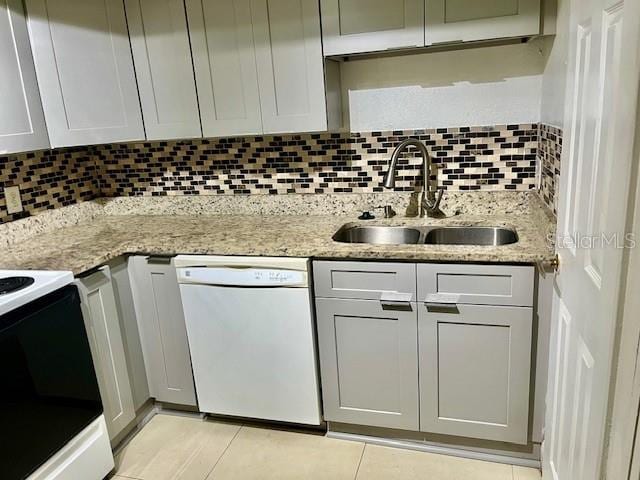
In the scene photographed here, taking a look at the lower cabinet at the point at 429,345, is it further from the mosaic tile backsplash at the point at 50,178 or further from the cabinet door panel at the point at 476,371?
the mosaic tile backsplash at the point at 50,178

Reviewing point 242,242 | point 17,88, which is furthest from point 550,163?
point 17,88

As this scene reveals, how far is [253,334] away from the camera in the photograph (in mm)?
2082

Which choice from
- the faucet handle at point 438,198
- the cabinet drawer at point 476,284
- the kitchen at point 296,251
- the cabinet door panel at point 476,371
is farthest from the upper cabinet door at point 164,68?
the cabinet door panel at point 476,371

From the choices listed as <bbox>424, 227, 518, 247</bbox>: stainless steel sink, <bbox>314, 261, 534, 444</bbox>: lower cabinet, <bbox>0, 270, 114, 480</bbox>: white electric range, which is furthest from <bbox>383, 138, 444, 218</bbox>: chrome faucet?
<bbox>0, 270, 114, 480</bbox>: white electric range

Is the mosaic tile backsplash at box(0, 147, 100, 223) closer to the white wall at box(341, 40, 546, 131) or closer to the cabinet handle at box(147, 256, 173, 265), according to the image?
the cabinet handle at box(147, 256, 173, 265)

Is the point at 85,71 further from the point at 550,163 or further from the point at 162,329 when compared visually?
the point at 550,163

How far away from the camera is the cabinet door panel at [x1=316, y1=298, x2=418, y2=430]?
1938 millimetres

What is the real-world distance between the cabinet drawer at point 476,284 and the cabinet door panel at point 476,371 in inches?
1.5

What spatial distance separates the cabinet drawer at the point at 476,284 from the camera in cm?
174

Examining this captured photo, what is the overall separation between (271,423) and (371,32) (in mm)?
1790

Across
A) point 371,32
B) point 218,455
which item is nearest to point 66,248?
point 218,455

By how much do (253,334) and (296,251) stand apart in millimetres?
428

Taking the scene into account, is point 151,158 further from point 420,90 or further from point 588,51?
point 588,51

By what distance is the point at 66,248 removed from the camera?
7.11ft
